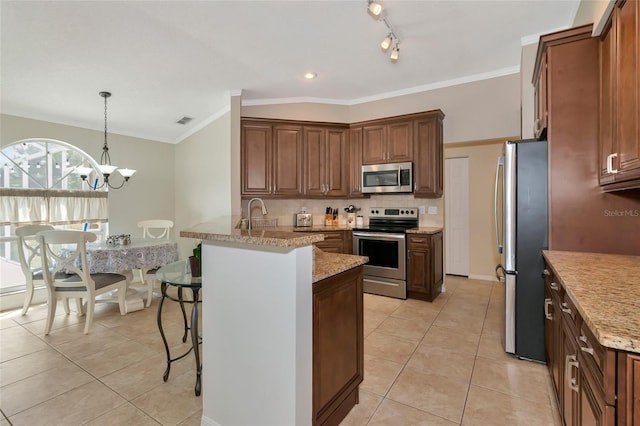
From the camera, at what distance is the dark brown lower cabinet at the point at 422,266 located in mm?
3760

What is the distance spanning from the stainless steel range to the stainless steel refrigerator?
1.55 m

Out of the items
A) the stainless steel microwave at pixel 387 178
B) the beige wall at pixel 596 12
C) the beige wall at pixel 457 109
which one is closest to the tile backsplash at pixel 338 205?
the stainless steel microwave at pixel 387 178

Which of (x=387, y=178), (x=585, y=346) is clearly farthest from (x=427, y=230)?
(x=585, y=346)

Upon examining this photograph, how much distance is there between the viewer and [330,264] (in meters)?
1.69

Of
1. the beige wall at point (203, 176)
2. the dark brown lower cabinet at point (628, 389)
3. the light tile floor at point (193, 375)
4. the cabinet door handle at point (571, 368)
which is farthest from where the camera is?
the beige wall at point (203, 176)

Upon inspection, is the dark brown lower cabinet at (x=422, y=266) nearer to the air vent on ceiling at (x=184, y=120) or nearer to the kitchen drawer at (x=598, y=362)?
the kitchen drawer at (x=598, y=362)

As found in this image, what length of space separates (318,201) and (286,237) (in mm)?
3606

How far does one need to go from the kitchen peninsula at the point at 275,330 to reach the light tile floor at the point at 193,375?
0.43 m

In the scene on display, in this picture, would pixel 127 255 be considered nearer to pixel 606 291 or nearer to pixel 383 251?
pixel 383 251

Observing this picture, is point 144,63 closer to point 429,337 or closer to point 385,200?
point 385,200

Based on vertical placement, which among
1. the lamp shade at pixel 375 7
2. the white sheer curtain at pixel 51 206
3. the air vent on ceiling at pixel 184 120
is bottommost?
the white sheer curtain at pixel 51 206

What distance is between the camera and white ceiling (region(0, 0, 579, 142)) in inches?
95.5

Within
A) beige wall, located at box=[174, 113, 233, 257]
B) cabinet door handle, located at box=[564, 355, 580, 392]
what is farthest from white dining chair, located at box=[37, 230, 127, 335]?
cabinet door handle, located at box=[564, 355, 580, 392]

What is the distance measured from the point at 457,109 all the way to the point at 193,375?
13.9 ft
